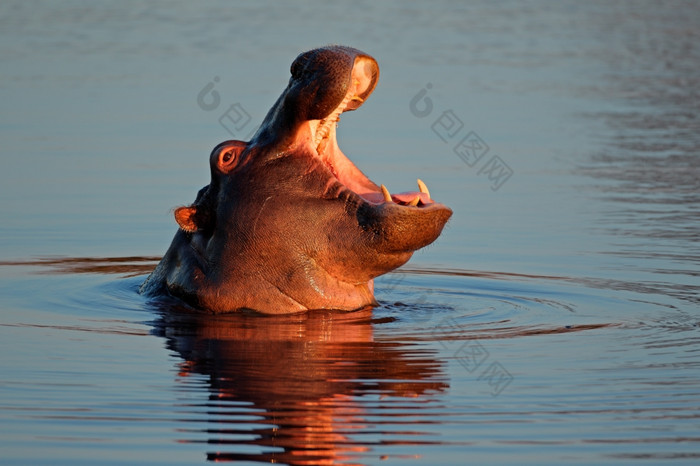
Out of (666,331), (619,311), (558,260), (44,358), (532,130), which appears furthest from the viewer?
(532,130)

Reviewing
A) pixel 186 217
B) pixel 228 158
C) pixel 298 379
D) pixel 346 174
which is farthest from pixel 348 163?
pixel 298 379

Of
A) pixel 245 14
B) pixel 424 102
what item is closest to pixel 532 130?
pixel 424 102

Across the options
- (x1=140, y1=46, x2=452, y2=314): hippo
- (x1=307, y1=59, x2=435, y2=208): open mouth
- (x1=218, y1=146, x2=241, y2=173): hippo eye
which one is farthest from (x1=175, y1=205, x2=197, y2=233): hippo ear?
(x1=307, y1=59, x2=435, y2=208): open mouth

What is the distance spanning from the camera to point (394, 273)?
11383 millimetres

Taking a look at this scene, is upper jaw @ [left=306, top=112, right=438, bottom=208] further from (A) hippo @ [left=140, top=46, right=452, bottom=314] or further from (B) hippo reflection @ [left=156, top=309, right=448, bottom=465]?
(B) hippo reflection @ [left=156, top=309, right=448, bottom=465]

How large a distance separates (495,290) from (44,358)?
143 inches

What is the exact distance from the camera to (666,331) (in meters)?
9.02

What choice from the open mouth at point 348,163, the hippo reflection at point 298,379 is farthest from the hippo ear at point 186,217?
the open mouth at point 348,163

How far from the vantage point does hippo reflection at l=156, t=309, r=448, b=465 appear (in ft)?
21.3

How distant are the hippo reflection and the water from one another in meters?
0.02

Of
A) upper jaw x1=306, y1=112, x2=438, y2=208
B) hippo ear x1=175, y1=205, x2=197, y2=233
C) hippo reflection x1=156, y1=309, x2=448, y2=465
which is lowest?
hippo reflection x1=156, y1=309, x2=448, y2=465

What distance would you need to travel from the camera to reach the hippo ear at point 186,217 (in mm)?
9336

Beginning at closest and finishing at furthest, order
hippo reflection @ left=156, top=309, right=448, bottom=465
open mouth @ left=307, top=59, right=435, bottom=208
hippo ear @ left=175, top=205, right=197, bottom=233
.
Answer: hippo reflection @ left=156, top=309, right=448, bottom=465 → open mouth @ left=307, top=59, right=435, bottom=208 → hippo ear @ left=175, top=205, right=197, bottom=233

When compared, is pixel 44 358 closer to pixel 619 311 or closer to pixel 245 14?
pixel 619 311
